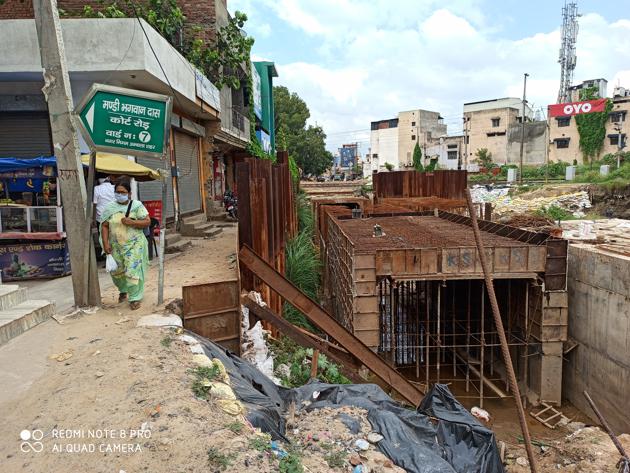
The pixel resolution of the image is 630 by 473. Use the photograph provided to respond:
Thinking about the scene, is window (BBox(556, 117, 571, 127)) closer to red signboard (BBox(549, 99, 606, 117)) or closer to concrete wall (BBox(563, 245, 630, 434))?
red signboard (BBox(549, 99, 606, 117))

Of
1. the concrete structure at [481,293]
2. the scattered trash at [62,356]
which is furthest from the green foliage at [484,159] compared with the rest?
the scattered trash at [62,356]

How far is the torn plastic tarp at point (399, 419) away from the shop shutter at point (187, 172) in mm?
10262

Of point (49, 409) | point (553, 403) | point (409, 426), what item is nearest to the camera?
point (49, 409)

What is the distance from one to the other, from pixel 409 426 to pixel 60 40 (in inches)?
212

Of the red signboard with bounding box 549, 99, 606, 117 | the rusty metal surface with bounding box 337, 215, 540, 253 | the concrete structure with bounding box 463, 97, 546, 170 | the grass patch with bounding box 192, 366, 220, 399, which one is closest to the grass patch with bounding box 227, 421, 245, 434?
the grass patch with bounding box 192, 366, 220, 399

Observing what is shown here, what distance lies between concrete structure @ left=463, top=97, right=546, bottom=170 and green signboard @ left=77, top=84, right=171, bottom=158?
49630 mm

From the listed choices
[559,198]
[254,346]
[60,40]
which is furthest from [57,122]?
[559,198]

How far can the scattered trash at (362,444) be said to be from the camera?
138 inches

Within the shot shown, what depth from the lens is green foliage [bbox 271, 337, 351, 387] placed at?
550 cm

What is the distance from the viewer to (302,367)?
5.73 metres

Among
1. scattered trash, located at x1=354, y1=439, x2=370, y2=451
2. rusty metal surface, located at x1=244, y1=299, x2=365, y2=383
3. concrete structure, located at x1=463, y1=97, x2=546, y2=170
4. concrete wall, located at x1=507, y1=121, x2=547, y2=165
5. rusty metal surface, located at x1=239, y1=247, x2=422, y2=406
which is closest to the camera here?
scattered trash, located at x1=354, y1=439, x2=370, y2=451

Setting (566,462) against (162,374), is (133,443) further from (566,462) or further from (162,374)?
(566,462)

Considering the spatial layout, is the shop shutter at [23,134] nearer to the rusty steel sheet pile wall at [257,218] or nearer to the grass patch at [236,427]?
the rusty steel sheet pile wall at [257,218]

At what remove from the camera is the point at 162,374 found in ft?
11.8
